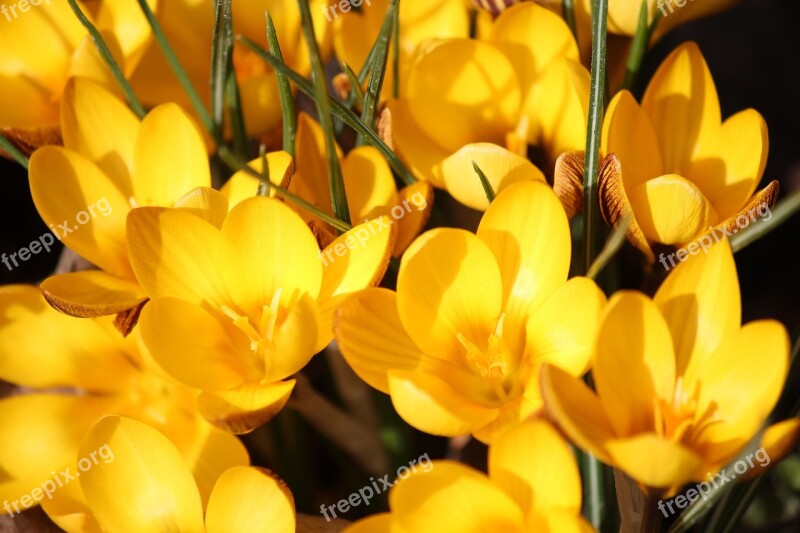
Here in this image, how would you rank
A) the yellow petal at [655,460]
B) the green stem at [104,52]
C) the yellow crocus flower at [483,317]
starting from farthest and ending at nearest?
the green stem at [104,52] → the yellow crocus flower at [483,317] → the yellow petal at [655,460]

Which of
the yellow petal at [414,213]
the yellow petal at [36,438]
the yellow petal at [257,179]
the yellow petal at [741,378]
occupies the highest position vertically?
the yellow petal at [257,179]

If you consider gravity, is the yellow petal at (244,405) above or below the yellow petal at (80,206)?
below

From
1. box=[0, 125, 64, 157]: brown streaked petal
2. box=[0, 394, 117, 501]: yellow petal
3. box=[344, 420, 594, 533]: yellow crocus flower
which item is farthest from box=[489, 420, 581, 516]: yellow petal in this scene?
box=[0, 125, 64, 157]: brown streaked petal

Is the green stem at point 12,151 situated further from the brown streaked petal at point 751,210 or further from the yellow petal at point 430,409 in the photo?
the brown streaked petal at point 751,210

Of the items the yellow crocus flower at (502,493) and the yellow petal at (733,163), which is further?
the yellow petal at (733,163)

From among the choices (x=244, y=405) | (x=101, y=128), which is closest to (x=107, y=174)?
(x=101, y=128)

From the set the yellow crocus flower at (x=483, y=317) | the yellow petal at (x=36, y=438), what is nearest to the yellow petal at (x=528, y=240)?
the yellow crocus flower at (x=483, y=317)
